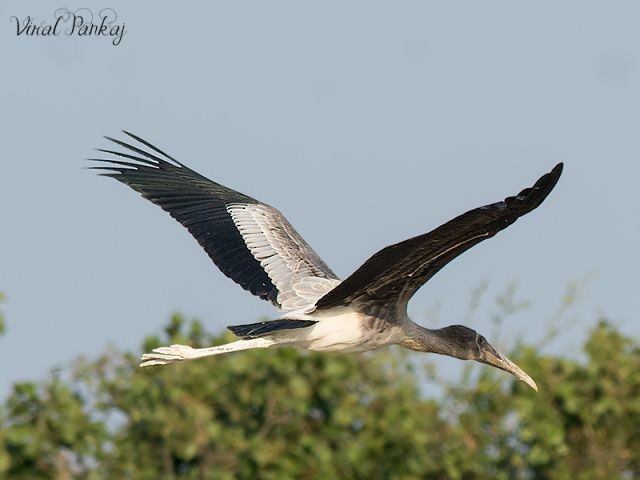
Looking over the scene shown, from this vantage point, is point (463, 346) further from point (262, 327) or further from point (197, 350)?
point (197, 350)

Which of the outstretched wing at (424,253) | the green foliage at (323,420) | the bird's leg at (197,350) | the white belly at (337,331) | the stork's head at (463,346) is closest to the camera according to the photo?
the outstretched wing at (424,253)

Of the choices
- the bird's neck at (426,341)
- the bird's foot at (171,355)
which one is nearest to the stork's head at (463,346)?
the bird's neck at (426,341)

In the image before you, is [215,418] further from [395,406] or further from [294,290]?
[294,290]

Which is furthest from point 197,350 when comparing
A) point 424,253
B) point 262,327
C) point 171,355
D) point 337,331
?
point 424,253

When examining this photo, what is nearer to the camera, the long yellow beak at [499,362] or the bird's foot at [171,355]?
the bird's foot at [171,355]

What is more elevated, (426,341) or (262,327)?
(262,327)

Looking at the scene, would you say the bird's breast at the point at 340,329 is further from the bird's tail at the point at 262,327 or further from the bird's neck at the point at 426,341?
the bird's neck at the point at 426,341

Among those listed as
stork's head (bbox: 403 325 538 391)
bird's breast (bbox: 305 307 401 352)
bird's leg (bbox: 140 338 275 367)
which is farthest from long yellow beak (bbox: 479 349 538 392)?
bird's leg (bbox: 140 338 275 367)

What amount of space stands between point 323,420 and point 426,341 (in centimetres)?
334

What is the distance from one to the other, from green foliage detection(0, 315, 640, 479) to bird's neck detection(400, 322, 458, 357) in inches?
106

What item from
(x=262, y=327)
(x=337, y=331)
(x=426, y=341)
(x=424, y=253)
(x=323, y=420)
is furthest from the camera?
(x=323, y=420)

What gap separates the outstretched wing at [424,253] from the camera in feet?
31.7

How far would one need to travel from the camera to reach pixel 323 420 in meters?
14.8

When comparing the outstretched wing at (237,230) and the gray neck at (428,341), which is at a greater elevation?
the outstretched wing at (237,230)
